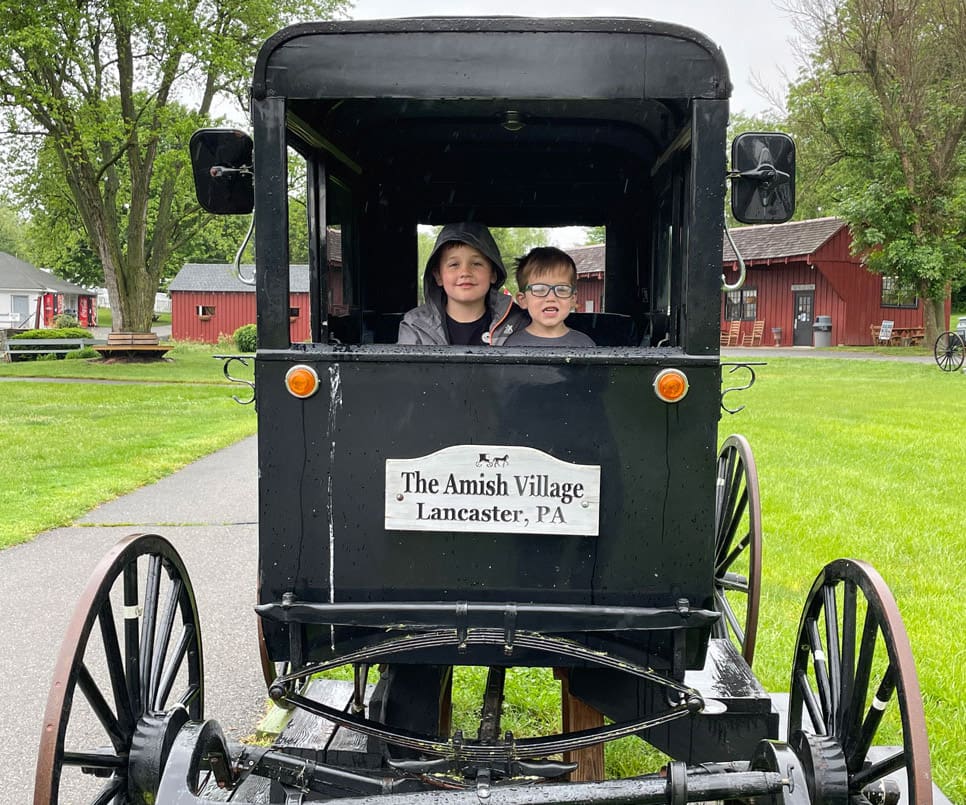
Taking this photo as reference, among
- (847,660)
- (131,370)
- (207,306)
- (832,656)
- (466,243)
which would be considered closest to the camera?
(847,660)

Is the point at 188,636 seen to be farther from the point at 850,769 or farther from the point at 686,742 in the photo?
the point at 850,769

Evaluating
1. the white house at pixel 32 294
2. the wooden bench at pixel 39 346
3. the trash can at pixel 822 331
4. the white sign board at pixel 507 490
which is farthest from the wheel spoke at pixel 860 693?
Answer: the white house at pixel 32 294

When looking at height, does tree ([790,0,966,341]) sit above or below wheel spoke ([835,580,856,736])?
above

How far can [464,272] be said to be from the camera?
11.6 feet

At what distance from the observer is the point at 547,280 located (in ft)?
11.1

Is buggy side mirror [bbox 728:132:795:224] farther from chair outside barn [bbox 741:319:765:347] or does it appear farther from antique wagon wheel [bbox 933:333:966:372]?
chair outside barn [bbox 741:319:765:347]

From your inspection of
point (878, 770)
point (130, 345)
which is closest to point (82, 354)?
point (130, 345)

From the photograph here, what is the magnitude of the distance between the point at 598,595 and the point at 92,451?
9.90 meters

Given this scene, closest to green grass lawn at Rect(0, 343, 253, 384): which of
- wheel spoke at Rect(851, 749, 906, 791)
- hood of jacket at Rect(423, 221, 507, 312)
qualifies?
hood of jacket at Rect(423, 221, 507, 312)

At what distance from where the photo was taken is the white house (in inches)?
2564

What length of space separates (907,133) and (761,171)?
3249 cm

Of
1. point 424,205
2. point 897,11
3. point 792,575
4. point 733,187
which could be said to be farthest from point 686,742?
point 897,11

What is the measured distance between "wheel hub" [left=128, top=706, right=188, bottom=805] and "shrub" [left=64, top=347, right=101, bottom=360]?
3026 centimetres

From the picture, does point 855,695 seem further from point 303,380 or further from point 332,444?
point 303,380
